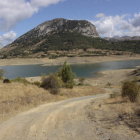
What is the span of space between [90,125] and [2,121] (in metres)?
4.62

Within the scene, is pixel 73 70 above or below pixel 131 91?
below

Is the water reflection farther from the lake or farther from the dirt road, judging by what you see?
the dirt road

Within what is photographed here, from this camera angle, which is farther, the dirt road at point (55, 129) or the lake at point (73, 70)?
the lake at point (73, 70)

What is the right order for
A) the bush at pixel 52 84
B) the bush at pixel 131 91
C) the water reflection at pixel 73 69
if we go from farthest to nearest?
the water reflection at pixel 73 69 < the bush at pixel 52 84 < the bush at pixel 131 91

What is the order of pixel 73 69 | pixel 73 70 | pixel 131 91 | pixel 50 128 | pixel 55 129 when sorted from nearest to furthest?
1. pixel 55 129
2. pixel 50 128
3. pixel 131 91
4. pixel 73 70
5. pixel 73 69

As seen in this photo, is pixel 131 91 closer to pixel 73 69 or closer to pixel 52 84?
pixel 52 84

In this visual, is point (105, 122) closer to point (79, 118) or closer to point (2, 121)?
point (79, 118)

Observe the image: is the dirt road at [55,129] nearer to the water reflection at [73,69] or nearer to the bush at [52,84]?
the bush at [52,84]

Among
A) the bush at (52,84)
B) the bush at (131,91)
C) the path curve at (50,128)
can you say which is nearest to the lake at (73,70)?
the bush at (52,84)

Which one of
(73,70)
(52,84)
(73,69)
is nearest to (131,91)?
(52,84)

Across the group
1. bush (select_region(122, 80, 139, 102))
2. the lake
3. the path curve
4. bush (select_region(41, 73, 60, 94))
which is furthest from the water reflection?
the path curve

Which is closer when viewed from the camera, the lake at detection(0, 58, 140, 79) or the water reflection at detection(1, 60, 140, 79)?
the lake at detection(0, 58, 140, 79)

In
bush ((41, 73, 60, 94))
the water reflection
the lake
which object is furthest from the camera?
the water reflection

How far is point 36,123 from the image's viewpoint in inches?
283
